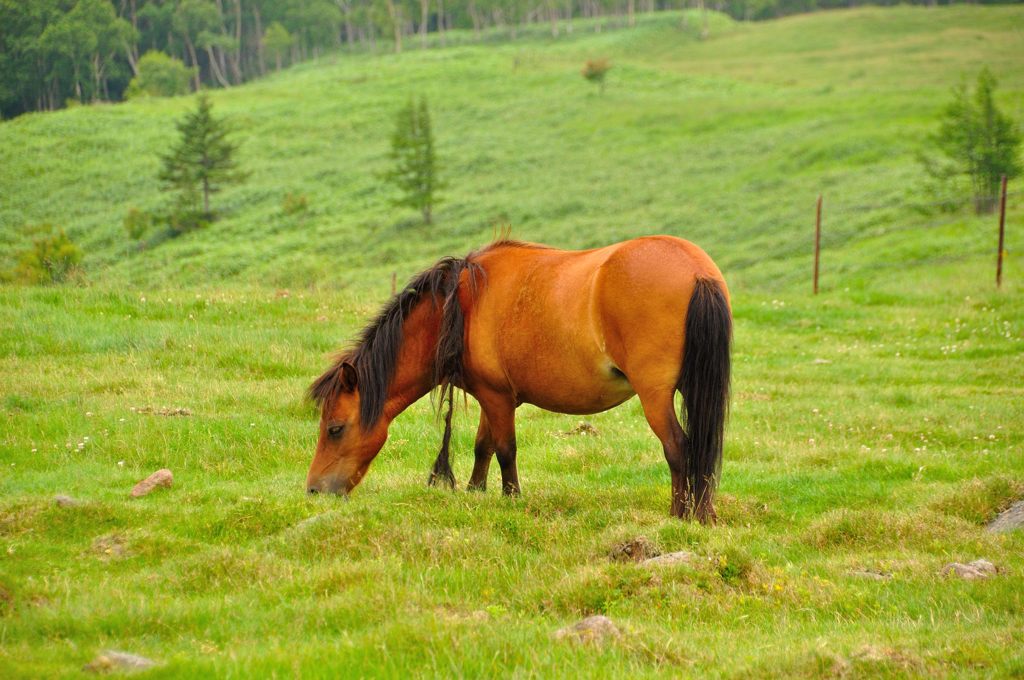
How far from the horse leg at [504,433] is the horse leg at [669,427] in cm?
125

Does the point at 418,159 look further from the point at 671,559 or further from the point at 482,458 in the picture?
the point at 671,559

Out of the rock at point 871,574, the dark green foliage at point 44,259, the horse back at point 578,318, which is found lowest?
the dark green foliage at point 44,259

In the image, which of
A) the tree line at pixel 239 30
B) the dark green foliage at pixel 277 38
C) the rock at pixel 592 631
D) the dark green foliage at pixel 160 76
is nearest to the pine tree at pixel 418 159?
the tree line at pixel 239 30

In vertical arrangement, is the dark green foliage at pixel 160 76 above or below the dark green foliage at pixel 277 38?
below

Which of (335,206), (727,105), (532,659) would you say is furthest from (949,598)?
(727,105)

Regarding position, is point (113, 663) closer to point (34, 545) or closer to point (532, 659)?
point (532, 659)

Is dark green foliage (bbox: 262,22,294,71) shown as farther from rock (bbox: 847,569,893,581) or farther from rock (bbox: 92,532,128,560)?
rock (bbox: 847,569,893,581)

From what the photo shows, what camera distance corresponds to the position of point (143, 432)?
9.84 m

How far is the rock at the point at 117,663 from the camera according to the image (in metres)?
4.61

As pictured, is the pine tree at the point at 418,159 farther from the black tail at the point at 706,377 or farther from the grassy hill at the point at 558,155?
the black tail at the point at 706,377

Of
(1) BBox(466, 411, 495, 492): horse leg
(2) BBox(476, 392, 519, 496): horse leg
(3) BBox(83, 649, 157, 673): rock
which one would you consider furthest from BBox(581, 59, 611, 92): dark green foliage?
(3) BBox(83, 649, 157, 673): rock

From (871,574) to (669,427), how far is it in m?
1.76

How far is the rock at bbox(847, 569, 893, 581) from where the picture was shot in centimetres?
649

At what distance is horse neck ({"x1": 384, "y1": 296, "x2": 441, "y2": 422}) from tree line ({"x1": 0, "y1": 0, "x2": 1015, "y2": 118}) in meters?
72.9
